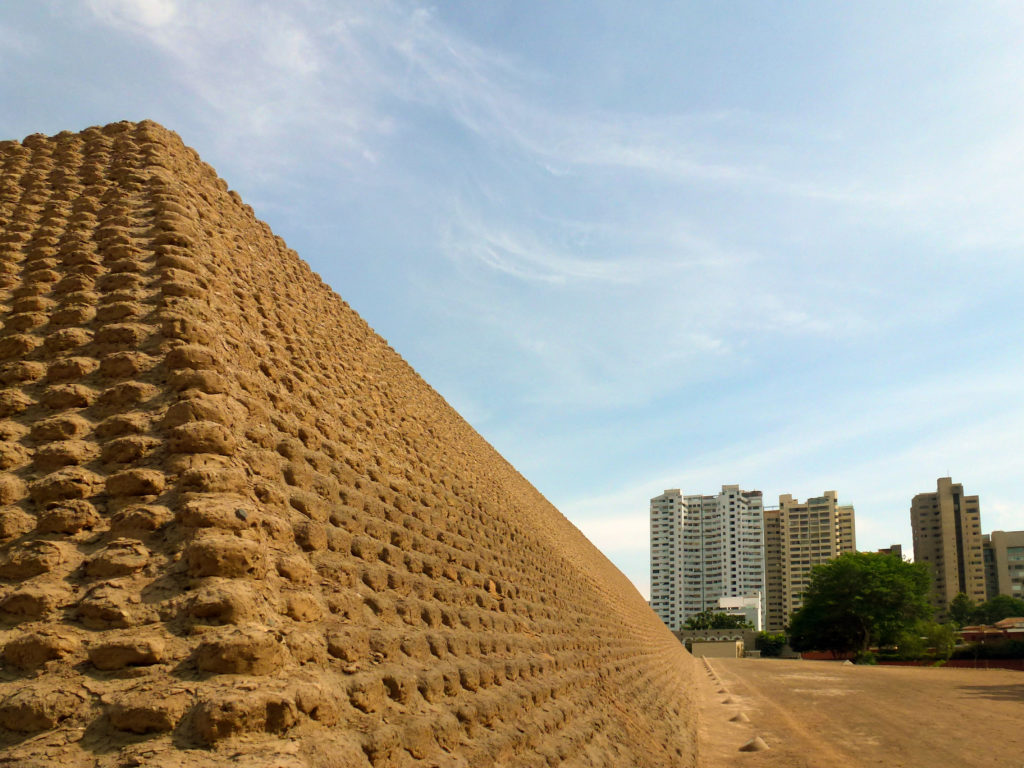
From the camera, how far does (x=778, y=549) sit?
417 feet

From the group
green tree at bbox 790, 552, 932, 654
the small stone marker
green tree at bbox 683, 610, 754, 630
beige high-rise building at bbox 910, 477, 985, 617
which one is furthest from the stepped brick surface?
beige high-rise building at bbox 910, 477, 985, 617

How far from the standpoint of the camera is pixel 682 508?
474 ft

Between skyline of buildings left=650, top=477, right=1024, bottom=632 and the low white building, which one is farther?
skyline of buildings left=650, top=477, right=1024, bottom=632

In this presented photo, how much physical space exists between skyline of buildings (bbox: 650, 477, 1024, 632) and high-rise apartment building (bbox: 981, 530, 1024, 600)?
0.13 meters

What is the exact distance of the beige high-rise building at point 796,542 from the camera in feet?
406

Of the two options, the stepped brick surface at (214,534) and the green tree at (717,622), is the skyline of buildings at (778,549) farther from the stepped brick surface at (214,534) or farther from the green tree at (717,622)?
the stepped brick surface at (214,534)

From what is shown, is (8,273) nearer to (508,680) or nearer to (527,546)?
(508,680)

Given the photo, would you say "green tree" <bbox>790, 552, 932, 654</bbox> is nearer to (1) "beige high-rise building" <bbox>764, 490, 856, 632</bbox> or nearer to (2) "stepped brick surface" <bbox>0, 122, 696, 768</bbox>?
(2) "stepped brick surface" <bbox>0, 122, 696, 768</bbox>

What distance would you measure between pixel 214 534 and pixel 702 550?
Result: 475 ft

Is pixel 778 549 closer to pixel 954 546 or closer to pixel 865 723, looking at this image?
pixel 954 546

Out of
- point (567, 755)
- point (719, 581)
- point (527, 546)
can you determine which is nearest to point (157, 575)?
point (567, 755)

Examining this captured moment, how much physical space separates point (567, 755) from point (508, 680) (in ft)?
2.19

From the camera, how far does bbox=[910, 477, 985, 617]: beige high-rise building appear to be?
102 m

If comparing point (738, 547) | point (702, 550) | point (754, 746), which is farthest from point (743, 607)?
point (754, 746)
